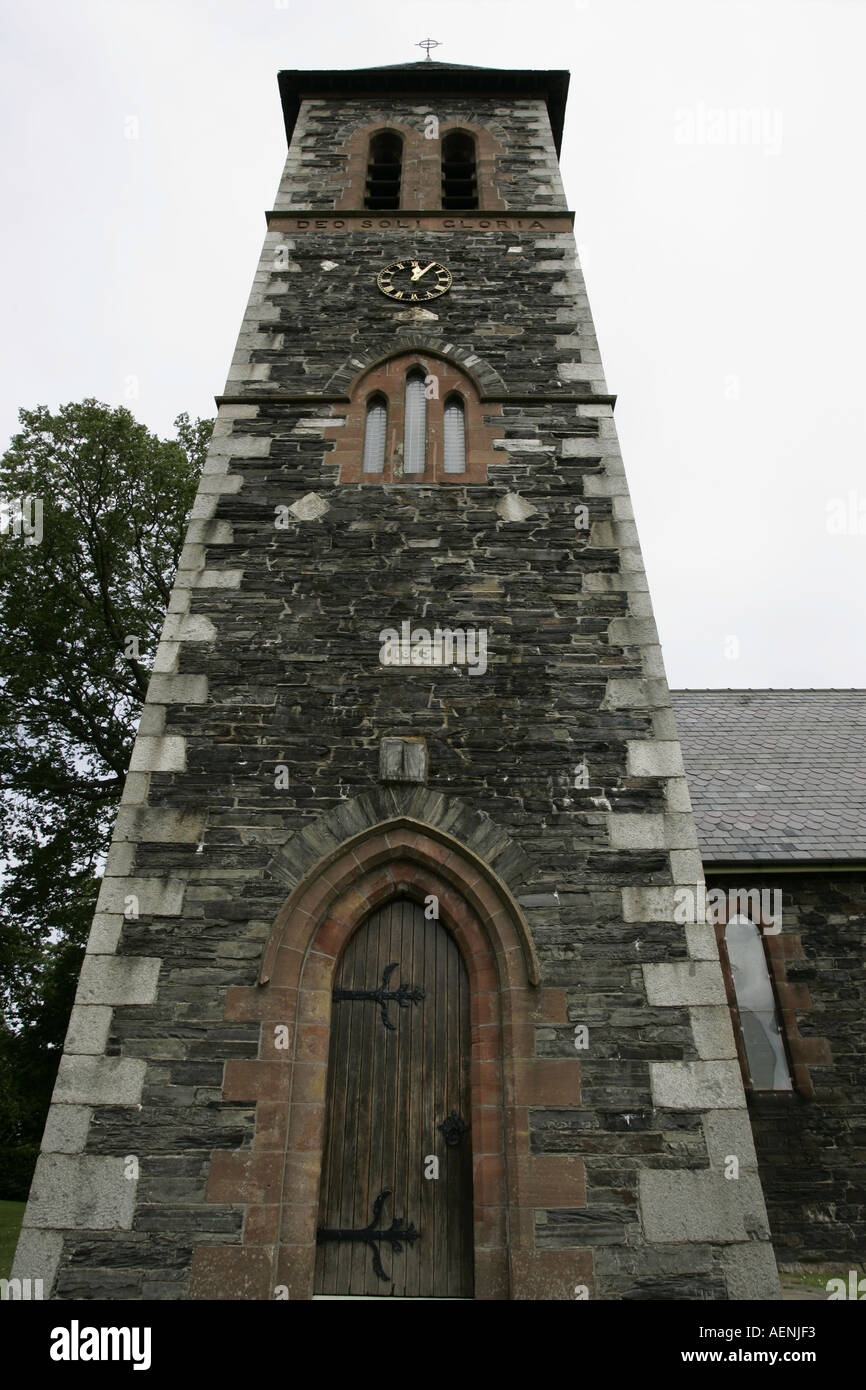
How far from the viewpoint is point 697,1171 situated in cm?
498

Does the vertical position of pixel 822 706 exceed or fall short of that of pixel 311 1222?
it exceeds it

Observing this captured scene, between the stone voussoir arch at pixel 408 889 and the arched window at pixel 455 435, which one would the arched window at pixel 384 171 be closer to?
the arched window at pixel 455 435

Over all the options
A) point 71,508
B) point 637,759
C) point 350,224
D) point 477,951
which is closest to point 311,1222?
point 477,951

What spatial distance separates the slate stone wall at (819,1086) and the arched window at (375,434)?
5.91 metres

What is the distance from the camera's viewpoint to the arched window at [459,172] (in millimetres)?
11109

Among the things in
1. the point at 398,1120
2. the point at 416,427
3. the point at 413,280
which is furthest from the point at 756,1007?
the point at 413,280

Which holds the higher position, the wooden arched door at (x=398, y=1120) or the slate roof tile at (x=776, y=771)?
the slate roof tile at (x=776, y=771)

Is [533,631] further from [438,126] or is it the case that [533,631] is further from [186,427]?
[186,427]

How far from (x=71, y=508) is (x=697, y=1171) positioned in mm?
13112

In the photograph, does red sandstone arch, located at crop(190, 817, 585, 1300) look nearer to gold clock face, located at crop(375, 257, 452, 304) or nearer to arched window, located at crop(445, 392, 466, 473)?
arched window, located at crop(445, 392, 466, 473)

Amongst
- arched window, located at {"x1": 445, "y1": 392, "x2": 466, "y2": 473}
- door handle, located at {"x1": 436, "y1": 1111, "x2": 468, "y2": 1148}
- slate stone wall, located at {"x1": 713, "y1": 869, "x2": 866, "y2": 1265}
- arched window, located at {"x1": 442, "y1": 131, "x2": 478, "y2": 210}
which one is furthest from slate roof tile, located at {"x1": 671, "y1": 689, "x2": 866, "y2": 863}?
arched window, located at {"x1": 442, "y1": 131, "x2": 478, "y2": 210}

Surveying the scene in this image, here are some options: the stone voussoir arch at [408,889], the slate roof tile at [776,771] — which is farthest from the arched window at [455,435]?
the slate roof tile at [776,771]

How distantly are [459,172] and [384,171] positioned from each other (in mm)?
1049

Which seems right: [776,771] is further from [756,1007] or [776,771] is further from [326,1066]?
[326,1066]
